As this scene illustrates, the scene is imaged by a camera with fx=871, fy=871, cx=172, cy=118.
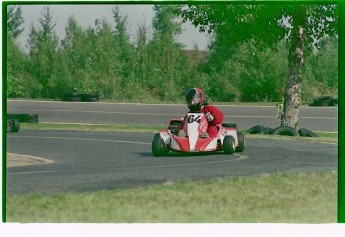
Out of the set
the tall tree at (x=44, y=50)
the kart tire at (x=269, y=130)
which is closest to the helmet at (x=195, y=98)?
the kart tire at (x=269, y=130)

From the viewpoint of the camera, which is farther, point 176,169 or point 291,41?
point 291,41

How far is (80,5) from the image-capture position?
13.5 metres

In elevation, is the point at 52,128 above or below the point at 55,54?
below

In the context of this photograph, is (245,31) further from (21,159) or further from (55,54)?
(21,159)

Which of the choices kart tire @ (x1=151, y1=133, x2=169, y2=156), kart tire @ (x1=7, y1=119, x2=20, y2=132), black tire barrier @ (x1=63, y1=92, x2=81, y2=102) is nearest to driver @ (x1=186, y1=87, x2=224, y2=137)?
kart tire @ (x1=151, y1=133, x2=169, y2=156)

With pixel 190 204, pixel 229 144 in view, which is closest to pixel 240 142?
pixel 229 144

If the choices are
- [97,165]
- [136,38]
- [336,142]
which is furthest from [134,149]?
[336,142]

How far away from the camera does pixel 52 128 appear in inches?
583

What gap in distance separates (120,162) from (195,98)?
1666mm

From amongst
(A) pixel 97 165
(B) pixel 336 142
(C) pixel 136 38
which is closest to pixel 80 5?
(C) pixel 136 38

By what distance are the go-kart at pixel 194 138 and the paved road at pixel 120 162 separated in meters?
0.14

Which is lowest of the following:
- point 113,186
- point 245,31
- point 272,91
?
point 113,186

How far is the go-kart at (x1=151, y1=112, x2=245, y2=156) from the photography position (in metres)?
14.5

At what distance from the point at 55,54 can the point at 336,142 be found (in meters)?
4.99
